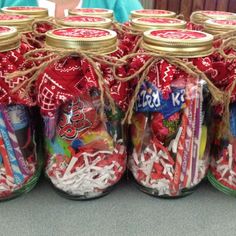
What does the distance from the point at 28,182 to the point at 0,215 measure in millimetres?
61

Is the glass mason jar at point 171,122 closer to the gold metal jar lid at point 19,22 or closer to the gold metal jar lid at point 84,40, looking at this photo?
the gold metal jar lid at point 84,40

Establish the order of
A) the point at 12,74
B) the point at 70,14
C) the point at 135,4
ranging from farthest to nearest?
the point at 135,4, the point at 70,14, the point at 12,74

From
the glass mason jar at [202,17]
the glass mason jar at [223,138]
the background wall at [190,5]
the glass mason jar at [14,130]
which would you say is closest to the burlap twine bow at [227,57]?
the glass mason jar at [223,138]

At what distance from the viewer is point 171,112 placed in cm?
48

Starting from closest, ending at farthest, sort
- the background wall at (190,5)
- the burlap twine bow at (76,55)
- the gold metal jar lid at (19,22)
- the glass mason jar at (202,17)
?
the burlap twine bow at (76,55)
the gold metal jar lid at (19,22)
the glass mason jar at (202,17)
the background wall at (190,5)

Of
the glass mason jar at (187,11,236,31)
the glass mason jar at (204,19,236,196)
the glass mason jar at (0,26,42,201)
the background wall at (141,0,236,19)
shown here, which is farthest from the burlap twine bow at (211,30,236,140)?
the background wall at (141,0,236,19)

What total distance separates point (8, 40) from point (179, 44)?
0.72 feet

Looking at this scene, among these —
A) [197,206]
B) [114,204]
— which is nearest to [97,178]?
[114,204]

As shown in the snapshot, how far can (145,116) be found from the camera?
518 millimetres

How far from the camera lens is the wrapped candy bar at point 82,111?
0.46 meters

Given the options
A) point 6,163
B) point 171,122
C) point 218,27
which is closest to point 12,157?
point 6,163

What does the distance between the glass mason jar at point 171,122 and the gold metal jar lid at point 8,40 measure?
0.52 feet

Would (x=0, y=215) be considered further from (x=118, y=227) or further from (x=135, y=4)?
(x=135, y=4)

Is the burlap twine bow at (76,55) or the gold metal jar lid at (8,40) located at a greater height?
the gold metal jar lid at (8,40)
